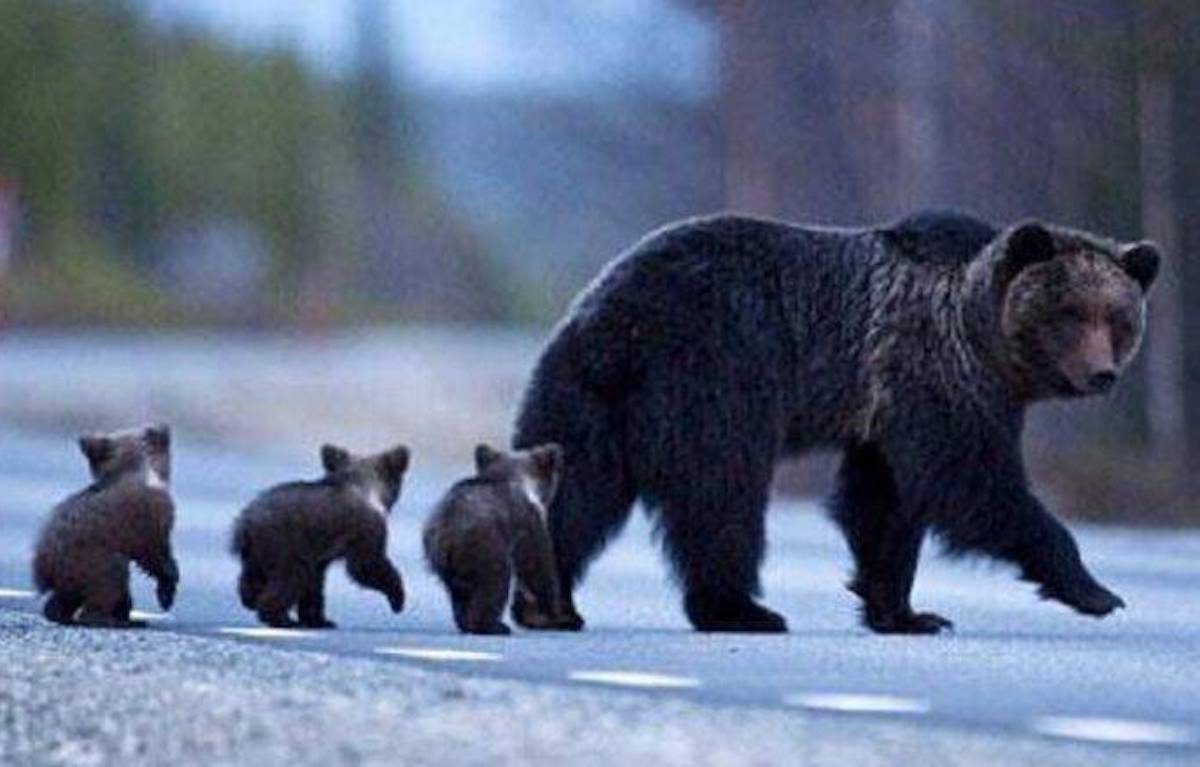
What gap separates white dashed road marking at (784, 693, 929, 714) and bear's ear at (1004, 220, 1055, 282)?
126 inches

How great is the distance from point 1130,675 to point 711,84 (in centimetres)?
3916

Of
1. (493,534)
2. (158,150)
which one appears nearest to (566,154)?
(158,150)

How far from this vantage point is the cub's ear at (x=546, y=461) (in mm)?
14227

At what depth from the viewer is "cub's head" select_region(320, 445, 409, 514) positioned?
14344mm

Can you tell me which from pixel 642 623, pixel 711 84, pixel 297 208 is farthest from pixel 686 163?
pixel 297 208

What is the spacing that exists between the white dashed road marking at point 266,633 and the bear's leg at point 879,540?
6.80ft

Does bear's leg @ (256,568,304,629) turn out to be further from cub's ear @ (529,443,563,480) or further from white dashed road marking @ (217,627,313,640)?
cub's ear @ (529,443,563,480)

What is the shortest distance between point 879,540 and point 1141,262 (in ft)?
4.45

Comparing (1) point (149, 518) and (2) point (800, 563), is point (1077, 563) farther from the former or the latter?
(2) point (800, 563)

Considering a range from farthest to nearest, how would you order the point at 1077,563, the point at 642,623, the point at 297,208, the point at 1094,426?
the point at 297,208 < the point at 1094,426 < the point at 642,623 < the point at 1077,563

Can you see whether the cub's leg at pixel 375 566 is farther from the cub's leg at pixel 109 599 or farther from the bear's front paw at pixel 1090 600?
the bear's front paw at pixel 1090 600

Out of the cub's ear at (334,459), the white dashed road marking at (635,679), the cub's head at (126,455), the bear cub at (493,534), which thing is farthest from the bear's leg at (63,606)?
the white dashed road marking at (635,679)

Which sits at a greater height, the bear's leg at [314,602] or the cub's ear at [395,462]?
the cub's ear at [395,462]

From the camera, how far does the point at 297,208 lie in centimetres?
10775
